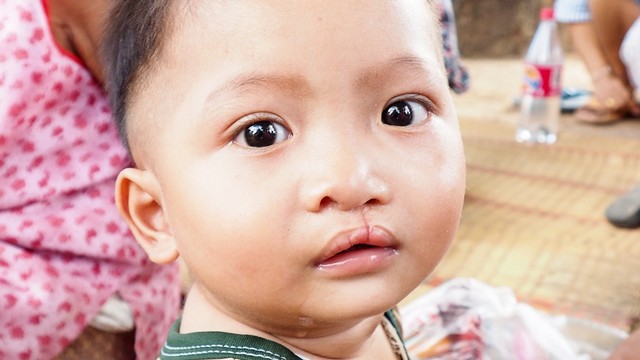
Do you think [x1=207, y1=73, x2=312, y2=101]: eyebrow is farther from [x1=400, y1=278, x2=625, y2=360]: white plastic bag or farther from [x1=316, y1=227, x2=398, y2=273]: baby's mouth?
[x1=400, y1=278, x2=625, y2=360]: white plastic bag

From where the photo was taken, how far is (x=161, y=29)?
0.64 meters

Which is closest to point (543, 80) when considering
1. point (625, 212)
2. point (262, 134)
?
point (625, 212)

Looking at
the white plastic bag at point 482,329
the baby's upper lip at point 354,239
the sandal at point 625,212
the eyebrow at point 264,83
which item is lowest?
the sandal at point 625,212

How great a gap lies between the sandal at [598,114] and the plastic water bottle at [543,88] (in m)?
0.15

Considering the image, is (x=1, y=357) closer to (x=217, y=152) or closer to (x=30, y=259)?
(x=30, y=259)

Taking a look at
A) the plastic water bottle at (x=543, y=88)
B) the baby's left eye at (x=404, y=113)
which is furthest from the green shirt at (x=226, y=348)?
the plastic water bottle at (x=543, y=88)

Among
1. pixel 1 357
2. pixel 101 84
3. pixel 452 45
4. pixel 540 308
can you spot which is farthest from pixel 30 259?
pixel 452 45

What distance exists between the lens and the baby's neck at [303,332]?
677 mm

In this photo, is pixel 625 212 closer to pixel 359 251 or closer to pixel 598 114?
Answer: pixel 598 114

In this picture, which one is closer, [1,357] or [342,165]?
[342,165]

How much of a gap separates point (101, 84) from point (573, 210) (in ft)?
4.00

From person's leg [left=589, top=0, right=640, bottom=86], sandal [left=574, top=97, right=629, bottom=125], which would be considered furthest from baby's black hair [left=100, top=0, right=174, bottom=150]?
person's leg [left=589, top=0, right=640, bottom=86]

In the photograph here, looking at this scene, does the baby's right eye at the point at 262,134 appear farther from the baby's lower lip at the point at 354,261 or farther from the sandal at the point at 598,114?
the sandal at the point at 598,114

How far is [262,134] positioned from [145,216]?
21 cm
